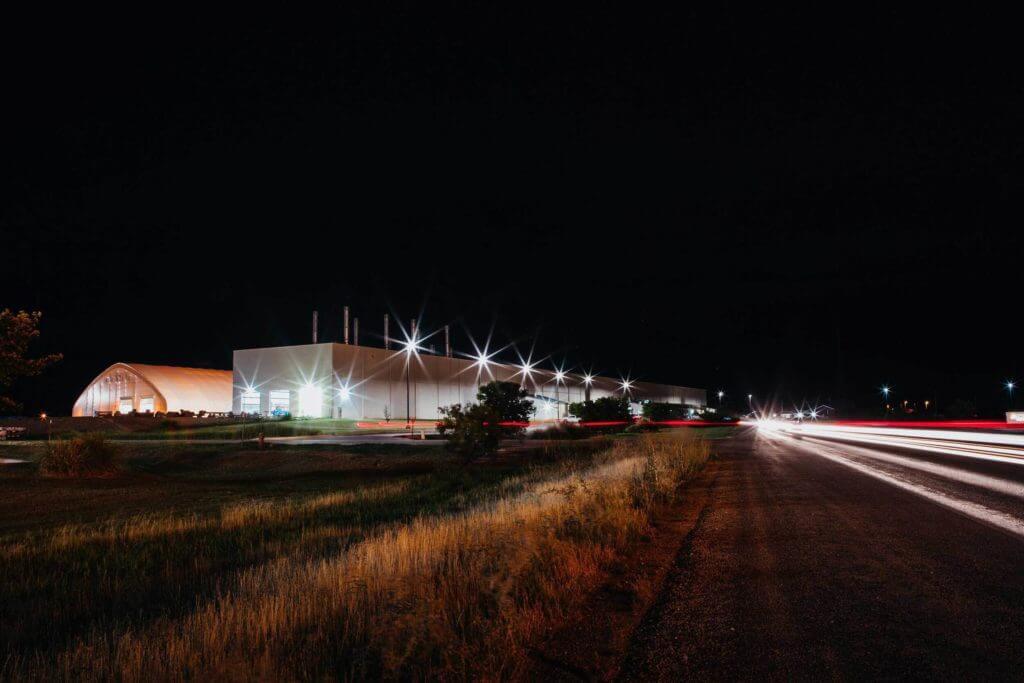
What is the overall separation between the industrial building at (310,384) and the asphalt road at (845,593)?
5239 cm

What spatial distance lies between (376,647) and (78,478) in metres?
19.8

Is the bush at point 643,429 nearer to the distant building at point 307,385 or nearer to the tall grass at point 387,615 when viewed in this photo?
the distant building at point 307,385

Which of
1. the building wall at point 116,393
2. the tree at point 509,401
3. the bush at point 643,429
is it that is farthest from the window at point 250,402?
the bush at point 643,429

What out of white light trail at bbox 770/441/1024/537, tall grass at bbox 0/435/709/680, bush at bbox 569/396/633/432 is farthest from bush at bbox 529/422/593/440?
tall grass at bbox 0/435/709/680

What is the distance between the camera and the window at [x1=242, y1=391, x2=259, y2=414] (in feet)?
240

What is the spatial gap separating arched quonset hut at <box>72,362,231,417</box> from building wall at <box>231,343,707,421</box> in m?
6.74

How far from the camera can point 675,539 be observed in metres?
9.14

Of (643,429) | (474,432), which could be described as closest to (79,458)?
(474,432)

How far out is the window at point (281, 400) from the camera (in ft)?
232

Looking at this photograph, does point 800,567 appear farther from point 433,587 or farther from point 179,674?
point 179,674

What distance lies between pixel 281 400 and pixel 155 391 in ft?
52.3

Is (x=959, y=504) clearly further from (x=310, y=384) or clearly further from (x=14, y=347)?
(x=310, y=384)

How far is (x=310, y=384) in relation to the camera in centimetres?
6862

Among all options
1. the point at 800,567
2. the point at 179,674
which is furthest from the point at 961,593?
the point at 179,674
